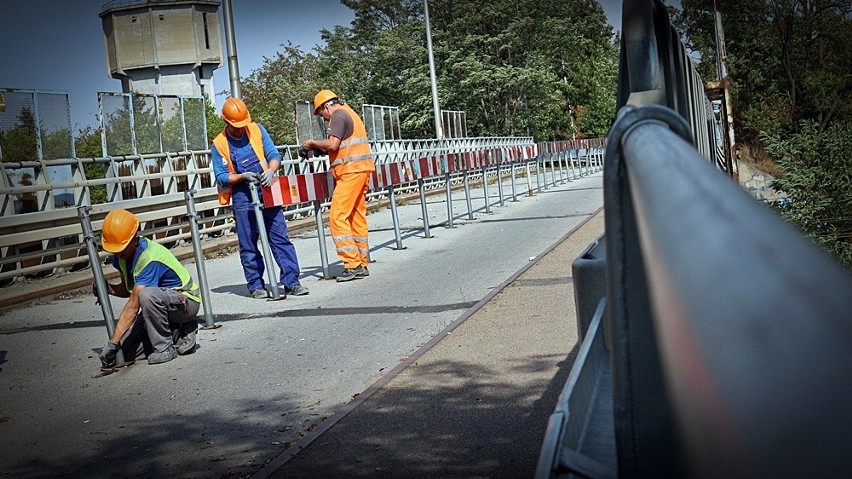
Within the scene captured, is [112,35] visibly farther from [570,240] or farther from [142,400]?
[142,400]

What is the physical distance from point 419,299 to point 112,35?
84254 mm

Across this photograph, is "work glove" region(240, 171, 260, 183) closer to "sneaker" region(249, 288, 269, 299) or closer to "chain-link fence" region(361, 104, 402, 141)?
"sneaker" region(249, 288, 269, 299)

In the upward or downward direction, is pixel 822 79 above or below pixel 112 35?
below

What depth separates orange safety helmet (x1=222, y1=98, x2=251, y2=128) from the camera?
1125cm

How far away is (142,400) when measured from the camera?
699 centimetres

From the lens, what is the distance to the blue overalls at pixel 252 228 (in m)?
11.5

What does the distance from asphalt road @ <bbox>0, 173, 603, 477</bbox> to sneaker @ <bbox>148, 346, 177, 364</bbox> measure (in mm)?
53

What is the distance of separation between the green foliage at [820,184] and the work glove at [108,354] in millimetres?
10995

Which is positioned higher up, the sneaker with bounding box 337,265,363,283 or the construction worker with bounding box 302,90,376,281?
the construction worker with bounding box 302,90,376,281

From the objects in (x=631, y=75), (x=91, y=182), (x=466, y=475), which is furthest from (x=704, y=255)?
(x=91, y=182)

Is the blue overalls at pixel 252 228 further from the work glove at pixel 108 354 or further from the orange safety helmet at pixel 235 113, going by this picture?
the work glove at pixel 108 354

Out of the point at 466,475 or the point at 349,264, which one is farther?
the point at 349,264

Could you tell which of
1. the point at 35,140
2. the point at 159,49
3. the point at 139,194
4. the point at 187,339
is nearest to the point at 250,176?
the point at 187,339

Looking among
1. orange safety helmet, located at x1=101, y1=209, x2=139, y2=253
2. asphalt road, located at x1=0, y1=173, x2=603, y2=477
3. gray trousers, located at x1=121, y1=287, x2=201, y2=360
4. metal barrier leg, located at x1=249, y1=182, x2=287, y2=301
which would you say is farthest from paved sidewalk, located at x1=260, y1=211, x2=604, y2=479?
metal barrier leg, located at x1=249, y1=182, x2=287, y2=301
